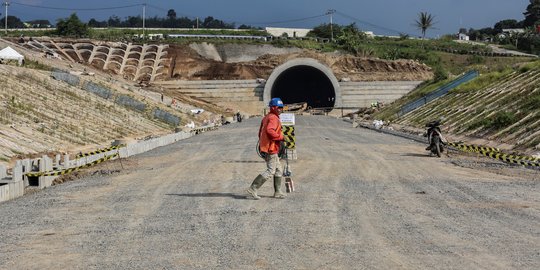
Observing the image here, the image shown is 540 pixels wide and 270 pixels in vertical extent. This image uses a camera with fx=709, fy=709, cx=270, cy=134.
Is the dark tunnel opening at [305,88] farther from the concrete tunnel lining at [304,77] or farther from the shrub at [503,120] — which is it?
the shrub at [503,120]

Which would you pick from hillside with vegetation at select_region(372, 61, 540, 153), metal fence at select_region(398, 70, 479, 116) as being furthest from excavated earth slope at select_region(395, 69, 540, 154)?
metal fence at select_region(398, 70, 479, 116)

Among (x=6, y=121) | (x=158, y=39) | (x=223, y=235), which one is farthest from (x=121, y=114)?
(x=158, y=39)

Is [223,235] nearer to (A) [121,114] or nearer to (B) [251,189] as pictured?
(B) [251,189]

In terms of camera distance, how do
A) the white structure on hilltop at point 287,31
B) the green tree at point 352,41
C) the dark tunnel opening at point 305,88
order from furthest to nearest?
the white structure on hilltop at point 287,31 → the green tree at point 352,41 → the dark tunnel opening at point 305,88

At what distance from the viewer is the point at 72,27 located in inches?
4658

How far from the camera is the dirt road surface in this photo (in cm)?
949

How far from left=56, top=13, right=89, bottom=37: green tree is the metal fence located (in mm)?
65810

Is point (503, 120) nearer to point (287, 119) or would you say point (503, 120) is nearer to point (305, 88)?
point (287, 119)

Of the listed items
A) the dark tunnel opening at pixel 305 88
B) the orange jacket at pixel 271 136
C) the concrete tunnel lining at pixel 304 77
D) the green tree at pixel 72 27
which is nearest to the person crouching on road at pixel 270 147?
the orange jacket at pixel 271 136

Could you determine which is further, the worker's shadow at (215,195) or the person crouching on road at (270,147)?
the worker's shadow at (215,195)

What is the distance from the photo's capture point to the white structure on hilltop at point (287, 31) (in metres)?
144

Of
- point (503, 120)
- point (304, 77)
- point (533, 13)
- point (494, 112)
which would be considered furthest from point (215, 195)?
point (533, 13)

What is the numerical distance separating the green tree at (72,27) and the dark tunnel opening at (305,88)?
120ft

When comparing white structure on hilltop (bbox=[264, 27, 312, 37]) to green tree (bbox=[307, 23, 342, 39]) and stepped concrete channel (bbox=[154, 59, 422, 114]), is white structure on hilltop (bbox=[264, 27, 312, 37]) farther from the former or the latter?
stepped concrete channel (bbox=[154, 59, 422, 114])
